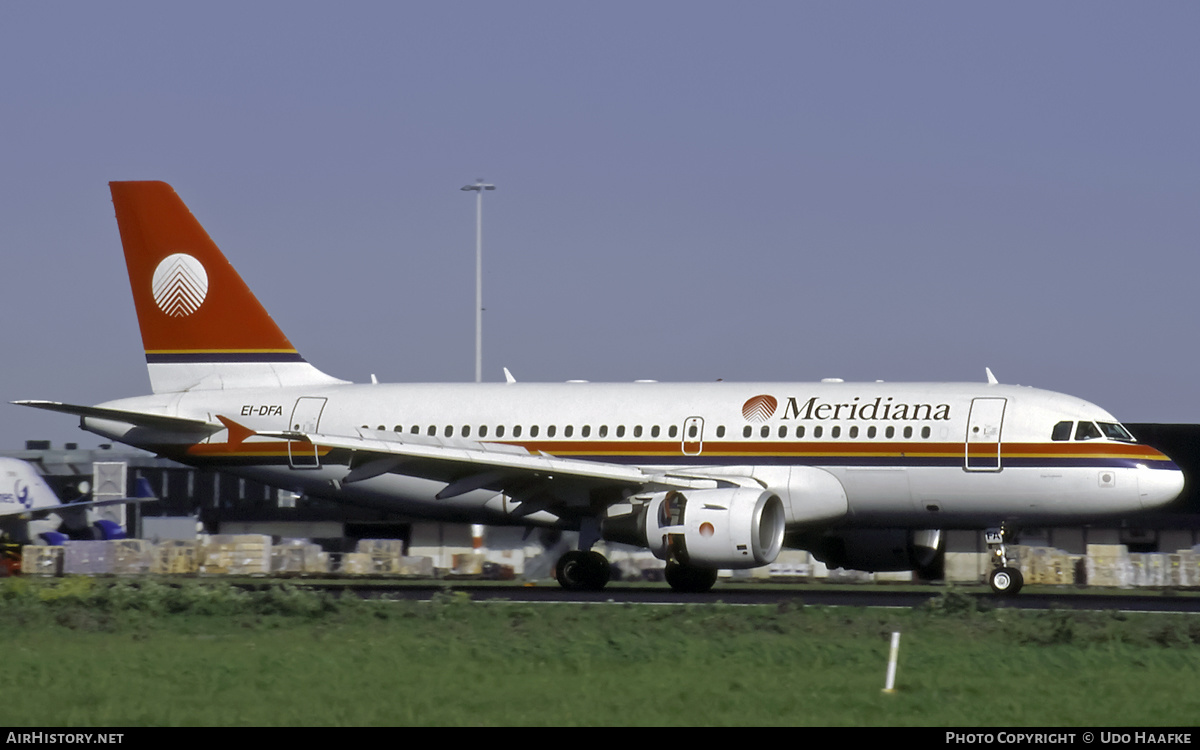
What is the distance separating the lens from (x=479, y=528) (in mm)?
44062

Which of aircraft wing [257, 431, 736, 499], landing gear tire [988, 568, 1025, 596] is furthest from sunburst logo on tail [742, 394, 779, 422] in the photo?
landing gear tire [988, 568, 1025, 596]

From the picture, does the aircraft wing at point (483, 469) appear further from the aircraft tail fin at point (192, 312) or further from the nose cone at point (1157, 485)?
the nose cone at point (1157, 485)

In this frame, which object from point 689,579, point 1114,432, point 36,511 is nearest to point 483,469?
point 689,579

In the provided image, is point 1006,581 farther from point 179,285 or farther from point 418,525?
point 418,525

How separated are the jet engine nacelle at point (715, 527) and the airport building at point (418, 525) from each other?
6002mm

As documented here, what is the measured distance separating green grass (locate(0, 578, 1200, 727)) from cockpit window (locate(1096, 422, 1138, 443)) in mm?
7351

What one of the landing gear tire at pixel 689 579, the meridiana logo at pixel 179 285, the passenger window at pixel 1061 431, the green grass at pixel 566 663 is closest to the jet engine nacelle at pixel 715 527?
the landing gear tire at pixel 689 579

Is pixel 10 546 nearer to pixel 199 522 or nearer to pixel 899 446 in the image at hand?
pixel 199 522

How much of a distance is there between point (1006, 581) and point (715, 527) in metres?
5.67

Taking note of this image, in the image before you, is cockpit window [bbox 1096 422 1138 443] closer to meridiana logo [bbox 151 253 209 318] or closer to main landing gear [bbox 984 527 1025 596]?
main landing gear [bbox 984 527 1025 596]

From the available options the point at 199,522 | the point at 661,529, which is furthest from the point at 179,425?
the point at 199,522

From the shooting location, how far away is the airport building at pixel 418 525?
42.4 meters

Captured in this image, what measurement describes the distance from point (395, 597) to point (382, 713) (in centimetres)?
1404

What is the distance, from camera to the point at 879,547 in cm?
3147
